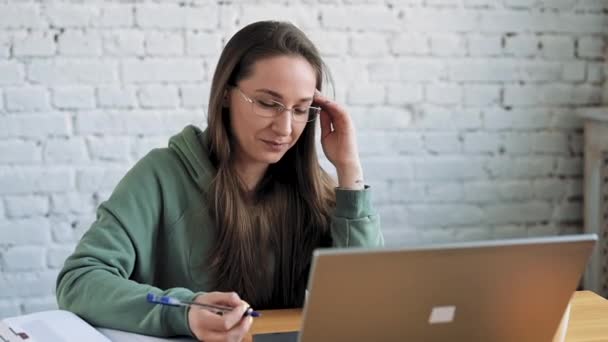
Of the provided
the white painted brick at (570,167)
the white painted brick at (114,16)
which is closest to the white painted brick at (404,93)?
the white painted brick at (570,167)

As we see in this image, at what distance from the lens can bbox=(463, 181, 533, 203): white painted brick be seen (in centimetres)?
263

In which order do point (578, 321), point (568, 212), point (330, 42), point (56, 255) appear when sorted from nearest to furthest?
1. point (578, 321)
2. point (56, 255)
3. point (330, 42)
4. point (568, 212)

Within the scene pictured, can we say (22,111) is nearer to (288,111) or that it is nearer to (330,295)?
(288,111)

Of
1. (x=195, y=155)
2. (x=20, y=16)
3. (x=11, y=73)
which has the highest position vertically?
(x=20, y=16)

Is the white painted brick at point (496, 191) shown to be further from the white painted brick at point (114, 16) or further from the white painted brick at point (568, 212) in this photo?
the white painted brick at point (114, 16)

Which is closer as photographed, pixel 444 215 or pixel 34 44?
pixel 34 44

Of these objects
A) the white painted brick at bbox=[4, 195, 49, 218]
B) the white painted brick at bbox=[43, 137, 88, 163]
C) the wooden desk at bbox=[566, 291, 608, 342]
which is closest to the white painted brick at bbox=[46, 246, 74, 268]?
the white painted brick at bbox=[4, 195, 49, 218]

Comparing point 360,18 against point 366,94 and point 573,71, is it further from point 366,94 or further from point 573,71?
point 573,71

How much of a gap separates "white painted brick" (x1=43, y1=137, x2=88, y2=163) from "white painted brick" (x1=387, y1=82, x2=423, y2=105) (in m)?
0.90

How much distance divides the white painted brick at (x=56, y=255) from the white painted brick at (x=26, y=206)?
106 mm

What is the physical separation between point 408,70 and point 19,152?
3.75 ft

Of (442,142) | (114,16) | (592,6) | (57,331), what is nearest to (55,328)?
(57,331)

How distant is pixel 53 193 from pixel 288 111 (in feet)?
3.50

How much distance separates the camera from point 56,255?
7.54 ft
